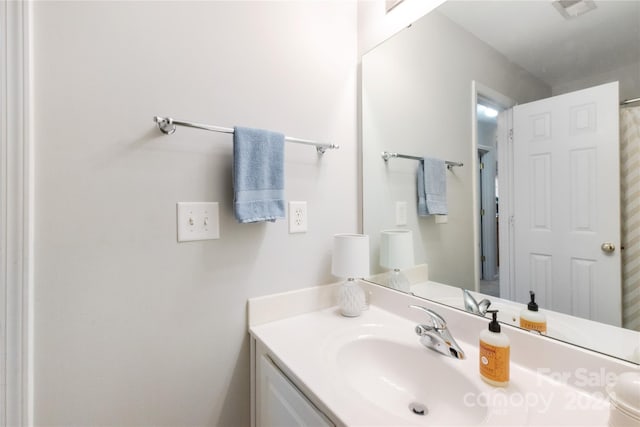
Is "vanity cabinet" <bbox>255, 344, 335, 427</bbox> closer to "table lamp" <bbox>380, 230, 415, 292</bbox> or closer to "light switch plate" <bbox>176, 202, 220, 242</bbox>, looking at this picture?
"light switch plate" <bbox>176, 202, 220, 242</bbox>

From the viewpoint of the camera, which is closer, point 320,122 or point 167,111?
point 167,111

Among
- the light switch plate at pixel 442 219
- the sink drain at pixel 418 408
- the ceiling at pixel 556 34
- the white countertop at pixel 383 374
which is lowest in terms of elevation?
the sink drain at pixel 418 408

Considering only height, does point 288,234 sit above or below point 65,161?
below

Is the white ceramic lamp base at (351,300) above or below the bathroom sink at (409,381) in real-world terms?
above

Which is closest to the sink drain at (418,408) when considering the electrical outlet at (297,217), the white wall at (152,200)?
the white wall at (152,200)

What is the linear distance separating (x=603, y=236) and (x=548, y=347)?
0.30m

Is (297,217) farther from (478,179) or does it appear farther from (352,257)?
(478,179)

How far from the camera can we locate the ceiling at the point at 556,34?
0.63 m

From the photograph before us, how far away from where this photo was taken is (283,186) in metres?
0.96

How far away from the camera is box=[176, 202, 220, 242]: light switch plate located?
2.79ft

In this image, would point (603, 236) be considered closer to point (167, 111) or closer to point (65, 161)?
point (167, 111)

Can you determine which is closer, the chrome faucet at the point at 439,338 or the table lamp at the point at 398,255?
the chrome faucet at the point at 439,338

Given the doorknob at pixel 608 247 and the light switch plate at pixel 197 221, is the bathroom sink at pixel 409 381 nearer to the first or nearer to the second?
the doorknob at pixel 608 247

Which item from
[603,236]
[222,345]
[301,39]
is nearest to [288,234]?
[222,345]
